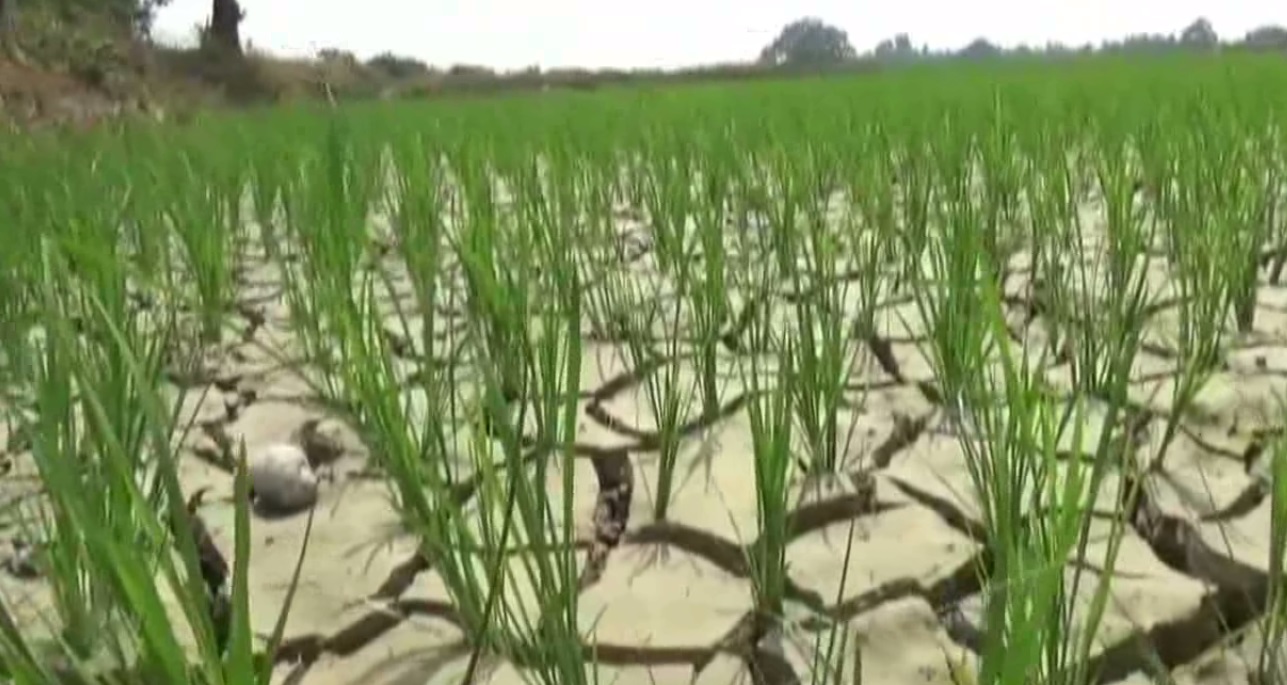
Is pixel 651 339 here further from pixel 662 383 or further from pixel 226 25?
pixel 226 25

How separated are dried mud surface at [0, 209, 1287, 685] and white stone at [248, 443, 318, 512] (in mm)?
24

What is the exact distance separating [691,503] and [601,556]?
12 centimetres

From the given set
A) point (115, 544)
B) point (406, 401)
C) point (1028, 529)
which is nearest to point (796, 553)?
point (1028, 529)

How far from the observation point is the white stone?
4.33ft

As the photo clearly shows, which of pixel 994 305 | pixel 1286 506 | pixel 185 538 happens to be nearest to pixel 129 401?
pixel 185 538

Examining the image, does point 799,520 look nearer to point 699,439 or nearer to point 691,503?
point 691,503

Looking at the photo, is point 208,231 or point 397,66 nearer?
point 208,231

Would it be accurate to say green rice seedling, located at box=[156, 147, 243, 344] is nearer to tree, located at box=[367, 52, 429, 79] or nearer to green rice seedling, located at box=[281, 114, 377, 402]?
green rice seedling, located at box=[281, 114, 377, 402]

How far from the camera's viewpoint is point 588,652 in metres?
0.99

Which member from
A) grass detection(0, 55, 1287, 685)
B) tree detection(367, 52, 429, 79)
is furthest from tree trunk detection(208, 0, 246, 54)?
grass detection(0, 55, 1287, 685)

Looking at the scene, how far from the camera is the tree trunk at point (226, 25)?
475 inches

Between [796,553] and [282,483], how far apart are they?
481 mm

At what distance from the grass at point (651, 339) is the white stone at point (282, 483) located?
8 cm

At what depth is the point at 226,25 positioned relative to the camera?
12438mm
